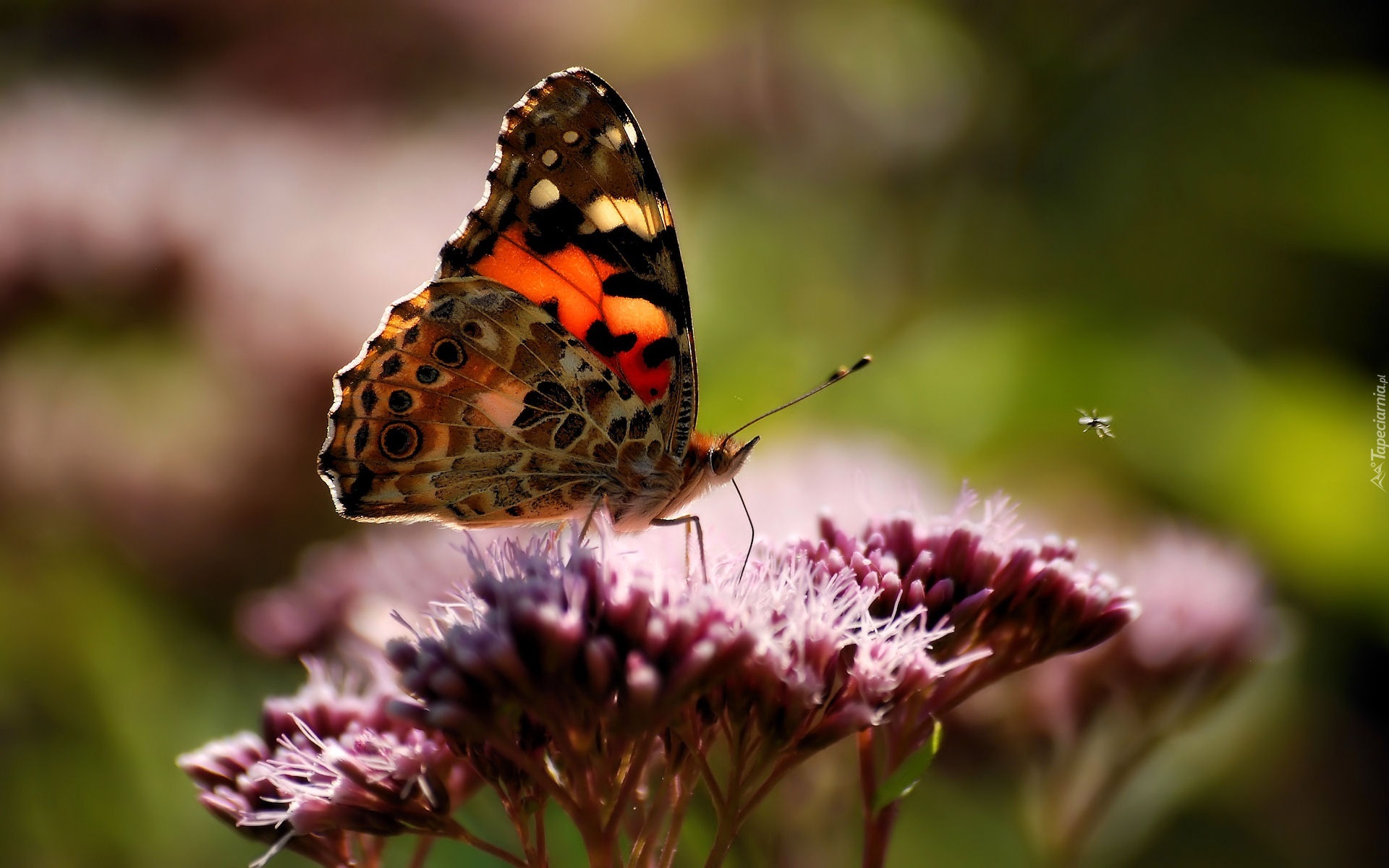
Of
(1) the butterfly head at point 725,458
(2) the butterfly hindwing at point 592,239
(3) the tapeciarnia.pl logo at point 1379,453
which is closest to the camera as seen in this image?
(2) the butterfly hindwing at point 592,239

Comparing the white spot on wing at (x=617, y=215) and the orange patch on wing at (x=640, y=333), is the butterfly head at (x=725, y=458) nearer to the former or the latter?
the orange patch on wing at (x=640, y=333)

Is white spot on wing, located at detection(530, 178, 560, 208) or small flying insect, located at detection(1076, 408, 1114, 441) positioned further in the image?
small flying insect, located at detection(1076, 408, 1114, 441)

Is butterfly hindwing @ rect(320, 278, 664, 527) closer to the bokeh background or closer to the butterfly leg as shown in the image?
the butterfly leg

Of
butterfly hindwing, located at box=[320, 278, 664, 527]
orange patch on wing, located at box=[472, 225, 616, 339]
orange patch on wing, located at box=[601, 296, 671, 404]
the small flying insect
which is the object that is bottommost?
butterfly hindwing, located at box=[320, 278, 664, 527]

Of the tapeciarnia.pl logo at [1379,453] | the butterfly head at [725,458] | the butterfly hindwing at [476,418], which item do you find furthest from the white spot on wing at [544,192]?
the tapeciarnia.pl logo at [1379,453]

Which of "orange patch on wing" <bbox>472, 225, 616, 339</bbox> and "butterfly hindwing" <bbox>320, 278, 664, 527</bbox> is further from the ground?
"orange patch on wing" <bbox>472, 225, 616, 339</bbox>

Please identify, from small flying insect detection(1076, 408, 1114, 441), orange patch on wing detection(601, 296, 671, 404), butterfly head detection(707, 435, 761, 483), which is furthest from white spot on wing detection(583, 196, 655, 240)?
small flying insect detection(1076, 408, 1114, 441)
